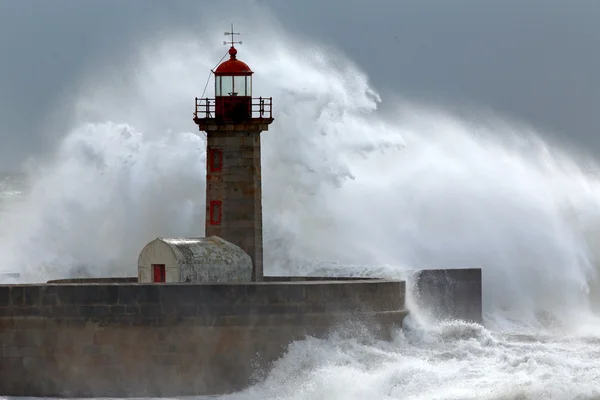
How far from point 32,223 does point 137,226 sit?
292 centimetres

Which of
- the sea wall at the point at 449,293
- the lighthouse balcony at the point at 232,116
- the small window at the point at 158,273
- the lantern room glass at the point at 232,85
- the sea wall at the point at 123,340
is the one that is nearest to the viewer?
the sea wall at the point at 123,340

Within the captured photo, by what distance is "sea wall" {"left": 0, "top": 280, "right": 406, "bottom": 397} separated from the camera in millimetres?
21141

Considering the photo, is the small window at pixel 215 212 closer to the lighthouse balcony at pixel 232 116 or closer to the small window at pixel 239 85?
the lighthouse balcony at pixel 232 116

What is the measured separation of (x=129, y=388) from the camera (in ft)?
69.3

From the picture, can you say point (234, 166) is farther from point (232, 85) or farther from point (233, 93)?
point (232, 85)

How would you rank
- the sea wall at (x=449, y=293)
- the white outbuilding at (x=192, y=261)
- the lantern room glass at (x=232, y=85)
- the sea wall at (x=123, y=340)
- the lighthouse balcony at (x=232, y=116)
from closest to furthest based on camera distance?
the sea wall at (x=123, y=340) → the white outbuilding at (x=192, y=261) → the lighthouse balcony at (x=232, y=116) → the lantern room glass at (x=232, y=85) → the sea wall at (x=449, y=293)

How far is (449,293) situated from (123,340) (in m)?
7.11

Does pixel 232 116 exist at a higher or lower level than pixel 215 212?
higher

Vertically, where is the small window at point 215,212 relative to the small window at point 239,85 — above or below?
below

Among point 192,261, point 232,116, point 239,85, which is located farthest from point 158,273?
point 239,85

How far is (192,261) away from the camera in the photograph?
2258cm

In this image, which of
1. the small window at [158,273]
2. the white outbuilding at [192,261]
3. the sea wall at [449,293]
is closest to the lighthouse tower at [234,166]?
the white outbuilding at [192,261]

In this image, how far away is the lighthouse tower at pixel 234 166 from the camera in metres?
23.7

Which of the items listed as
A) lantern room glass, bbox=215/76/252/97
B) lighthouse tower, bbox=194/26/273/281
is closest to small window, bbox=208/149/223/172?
lighthouse tower, bbox=194/26/273/281
